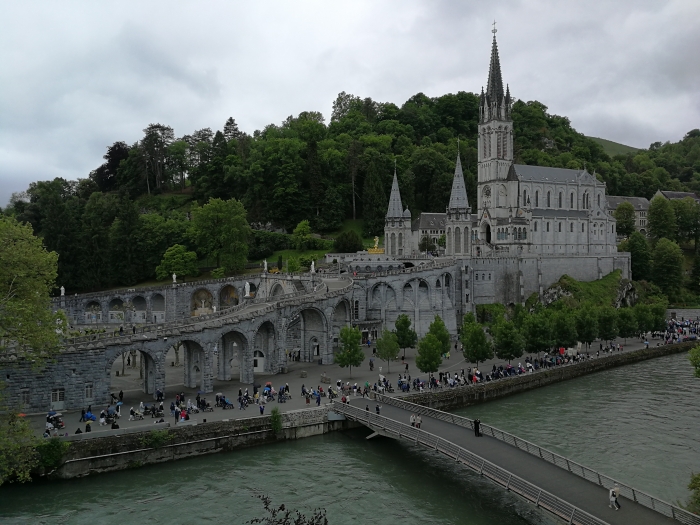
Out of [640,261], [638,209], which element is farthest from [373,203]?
[638,209]

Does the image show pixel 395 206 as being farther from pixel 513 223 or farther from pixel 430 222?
pixel 513 223

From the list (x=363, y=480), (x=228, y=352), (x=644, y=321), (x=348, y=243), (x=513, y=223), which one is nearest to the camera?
(x=363, y=480)

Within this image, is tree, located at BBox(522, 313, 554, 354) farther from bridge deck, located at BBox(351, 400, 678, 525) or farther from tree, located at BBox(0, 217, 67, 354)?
tree, located at BBox(0, 217, 67, 354)

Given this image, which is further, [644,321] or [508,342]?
[644,321]

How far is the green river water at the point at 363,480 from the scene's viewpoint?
965 inches

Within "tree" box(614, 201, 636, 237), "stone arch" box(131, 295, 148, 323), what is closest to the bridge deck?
"stone arch" box(131, 295, 148, 323)

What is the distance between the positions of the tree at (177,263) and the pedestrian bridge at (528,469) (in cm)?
4675

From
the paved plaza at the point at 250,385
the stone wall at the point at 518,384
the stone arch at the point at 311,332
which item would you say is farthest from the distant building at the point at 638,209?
the stone arch at the point at 311,332

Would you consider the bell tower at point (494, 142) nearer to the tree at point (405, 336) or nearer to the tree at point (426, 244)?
the tree at point (426, 244)

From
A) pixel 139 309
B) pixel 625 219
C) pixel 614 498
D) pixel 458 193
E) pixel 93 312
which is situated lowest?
pixel 614 498

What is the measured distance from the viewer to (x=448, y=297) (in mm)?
65438

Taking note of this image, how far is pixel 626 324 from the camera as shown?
190 ft

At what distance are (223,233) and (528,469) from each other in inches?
2256

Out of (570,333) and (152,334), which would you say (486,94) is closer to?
(570,333)
